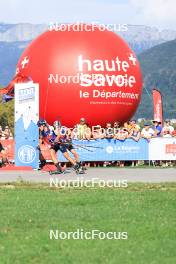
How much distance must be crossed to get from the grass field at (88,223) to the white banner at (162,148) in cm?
899

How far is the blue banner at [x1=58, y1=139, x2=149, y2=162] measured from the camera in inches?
921

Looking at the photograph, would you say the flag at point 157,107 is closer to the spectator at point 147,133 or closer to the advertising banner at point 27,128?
the spectator at point 147,133

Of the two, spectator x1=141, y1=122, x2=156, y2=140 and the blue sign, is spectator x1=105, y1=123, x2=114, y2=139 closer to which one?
spectator x1=141, y1=122, x2=156, y2=140

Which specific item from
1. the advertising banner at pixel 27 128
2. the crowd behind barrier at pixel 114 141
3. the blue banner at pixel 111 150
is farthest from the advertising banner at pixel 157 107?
the advertising banner at pixel 27 128

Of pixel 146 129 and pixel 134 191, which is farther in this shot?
pixel 146 129

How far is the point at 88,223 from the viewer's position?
382 inches

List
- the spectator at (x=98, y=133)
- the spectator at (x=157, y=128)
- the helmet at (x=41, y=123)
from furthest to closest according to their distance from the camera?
the spectator at (x=157, y=128) → the spectator at (x=98, y=133) → the helmet at (x=41, y=123)

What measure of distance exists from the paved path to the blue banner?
107 inches

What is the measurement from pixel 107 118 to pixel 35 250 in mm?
18247

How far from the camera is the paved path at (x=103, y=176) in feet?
56.3

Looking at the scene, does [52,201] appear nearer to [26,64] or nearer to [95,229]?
[95,229]

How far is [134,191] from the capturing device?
14023 mm

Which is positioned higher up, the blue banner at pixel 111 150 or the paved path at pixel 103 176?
the blue banner at pixel 111 150

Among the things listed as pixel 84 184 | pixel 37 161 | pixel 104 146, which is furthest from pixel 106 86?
pixel 84 184
